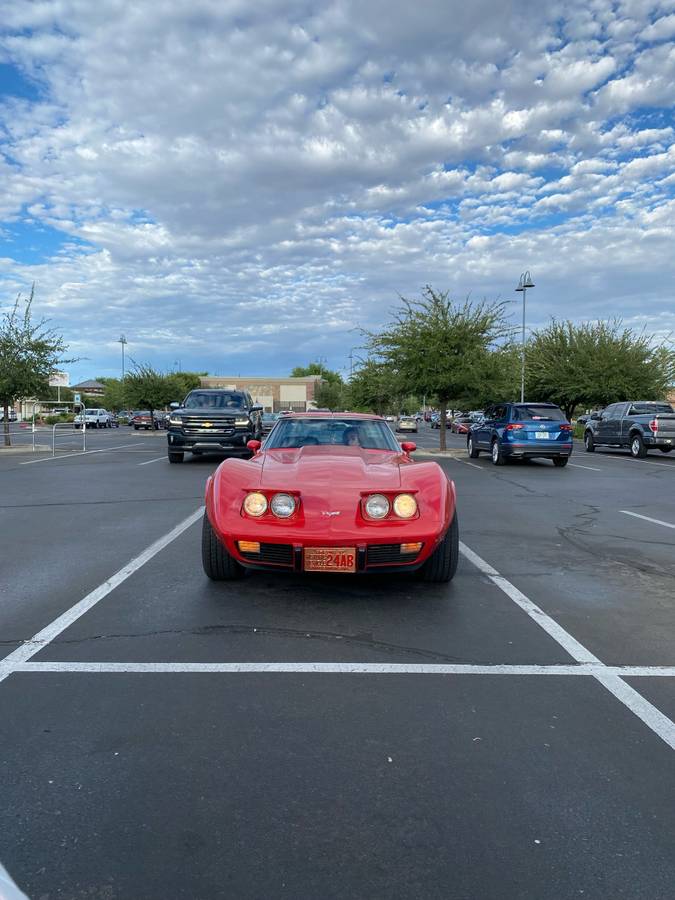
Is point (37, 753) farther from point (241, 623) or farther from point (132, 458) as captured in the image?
point (132, 458)

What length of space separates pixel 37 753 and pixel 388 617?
94.9 inches

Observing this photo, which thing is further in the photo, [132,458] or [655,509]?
[132,458]


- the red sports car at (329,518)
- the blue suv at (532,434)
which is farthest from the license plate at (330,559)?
the blue suv at (532,434)

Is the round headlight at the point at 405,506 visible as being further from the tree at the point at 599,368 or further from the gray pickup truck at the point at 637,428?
the tree at the point at 599,368

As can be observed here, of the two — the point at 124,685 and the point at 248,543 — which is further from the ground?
the point at 248,543

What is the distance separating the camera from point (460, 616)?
15.1ft

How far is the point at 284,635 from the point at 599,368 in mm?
32103

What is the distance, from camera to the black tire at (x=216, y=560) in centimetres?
518

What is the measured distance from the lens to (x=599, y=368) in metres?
32.8

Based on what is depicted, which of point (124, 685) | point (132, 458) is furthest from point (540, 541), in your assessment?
point (132, 458)

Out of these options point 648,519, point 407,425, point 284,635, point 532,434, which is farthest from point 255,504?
point 407,425

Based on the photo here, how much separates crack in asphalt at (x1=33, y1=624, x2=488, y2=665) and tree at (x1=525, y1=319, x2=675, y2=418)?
3149 centimetres

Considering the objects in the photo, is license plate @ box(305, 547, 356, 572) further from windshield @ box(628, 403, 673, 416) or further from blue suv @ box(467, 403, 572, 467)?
windshield @ box(628, 403, 673, 416)

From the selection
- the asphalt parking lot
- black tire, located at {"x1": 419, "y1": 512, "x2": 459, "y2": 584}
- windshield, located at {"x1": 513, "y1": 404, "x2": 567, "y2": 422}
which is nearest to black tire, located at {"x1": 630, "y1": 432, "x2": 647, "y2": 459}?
windshield, located at {"x1": 513, "y1": 404, "x2": 567, "y2": 422}
